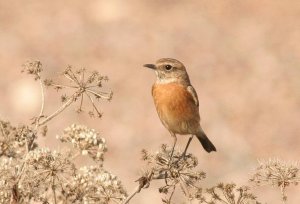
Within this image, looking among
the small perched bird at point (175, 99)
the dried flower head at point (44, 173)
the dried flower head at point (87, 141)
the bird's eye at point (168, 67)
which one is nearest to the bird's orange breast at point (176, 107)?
the small perched bird at point (175, 99)

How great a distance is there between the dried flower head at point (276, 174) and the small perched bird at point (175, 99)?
9.77 ft

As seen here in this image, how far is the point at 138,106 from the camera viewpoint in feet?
55.6

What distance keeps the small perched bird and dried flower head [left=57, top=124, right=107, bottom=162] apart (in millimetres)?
3033

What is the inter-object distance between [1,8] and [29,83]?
12.5 feet

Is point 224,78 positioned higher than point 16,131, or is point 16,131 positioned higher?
point 224,78

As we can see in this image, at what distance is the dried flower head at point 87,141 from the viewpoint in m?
5.78

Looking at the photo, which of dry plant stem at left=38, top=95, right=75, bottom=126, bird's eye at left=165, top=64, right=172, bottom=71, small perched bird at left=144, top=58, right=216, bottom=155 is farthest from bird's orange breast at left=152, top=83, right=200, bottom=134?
dry plant stem at left=38, top=95, right=75, bottom=126

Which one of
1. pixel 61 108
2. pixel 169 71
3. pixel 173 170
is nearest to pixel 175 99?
pixel 169 71

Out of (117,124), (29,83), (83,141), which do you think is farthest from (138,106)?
(83,141)

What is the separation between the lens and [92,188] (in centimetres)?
555

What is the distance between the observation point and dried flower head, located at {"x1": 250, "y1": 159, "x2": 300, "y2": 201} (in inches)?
227

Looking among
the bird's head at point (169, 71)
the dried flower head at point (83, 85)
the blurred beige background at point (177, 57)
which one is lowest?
the dried flower head at point (83, 85)

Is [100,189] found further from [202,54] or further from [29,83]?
[202,54]

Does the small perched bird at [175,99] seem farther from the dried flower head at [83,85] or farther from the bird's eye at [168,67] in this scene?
the dried flower head at [83,85]
